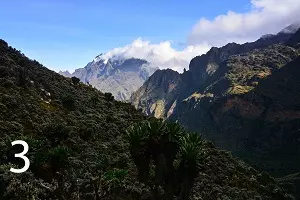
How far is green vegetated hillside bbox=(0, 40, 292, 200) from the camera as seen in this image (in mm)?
30688

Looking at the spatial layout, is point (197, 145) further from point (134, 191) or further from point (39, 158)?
point (39, 158)

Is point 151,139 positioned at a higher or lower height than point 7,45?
lower

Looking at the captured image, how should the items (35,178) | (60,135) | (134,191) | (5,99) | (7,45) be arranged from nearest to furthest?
(35,178) → (134,191) → (60,135) → (5,99) → (7,45)

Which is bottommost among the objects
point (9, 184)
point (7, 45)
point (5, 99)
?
point (9, 184)

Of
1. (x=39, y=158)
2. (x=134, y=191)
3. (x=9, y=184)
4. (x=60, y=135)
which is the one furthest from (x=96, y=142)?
(x=9, y=184)

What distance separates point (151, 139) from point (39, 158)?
9869mm

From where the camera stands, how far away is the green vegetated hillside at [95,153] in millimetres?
30688

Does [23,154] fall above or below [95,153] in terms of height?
below

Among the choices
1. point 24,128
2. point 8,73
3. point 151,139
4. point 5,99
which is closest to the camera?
point 151,139

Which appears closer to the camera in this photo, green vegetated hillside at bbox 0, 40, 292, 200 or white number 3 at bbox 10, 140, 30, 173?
white number 3 at bbox 10, 140, 30, 173

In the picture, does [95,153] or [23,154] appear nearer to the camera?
[23,154]

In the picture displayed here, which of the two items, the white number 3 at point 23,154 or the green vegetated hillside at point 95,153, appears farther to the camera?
the green vegetated hillside at point 95,153

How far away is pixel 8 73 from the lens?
6019 cm

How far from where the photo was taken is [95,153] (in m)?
45.9
